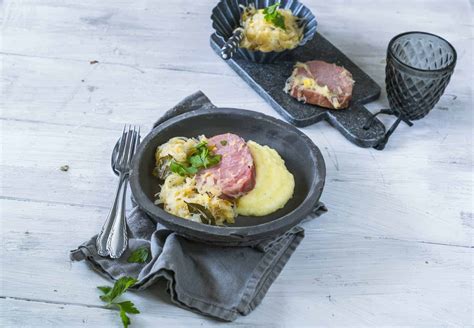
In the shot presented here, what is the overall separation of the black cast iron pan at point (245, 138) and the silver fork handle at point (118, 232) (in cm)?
8

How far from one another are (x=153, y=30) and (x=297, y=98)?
0.62m

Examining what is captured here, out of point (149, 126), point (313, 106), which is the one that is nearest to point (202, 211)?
point (149, 126)

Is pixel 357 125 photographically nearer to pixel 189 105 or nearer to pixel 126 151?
pixel 189 105

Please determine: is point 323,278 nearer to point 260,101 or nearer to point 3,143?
point 260,101

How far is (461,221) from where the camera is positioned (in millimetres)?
1735

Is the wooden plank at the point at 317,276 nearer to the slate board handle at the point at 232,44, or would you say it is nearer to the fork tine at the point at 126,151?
the fork tine at the point at 126,151

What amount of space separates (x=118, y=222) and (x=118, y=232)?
0.03 m

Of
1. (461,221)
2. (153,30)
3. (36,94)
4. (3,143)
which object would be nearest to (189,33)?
(153,30)

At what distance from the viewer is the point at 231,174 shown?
157 centimetres

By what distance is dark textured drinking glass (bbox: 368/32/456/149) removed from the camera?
1.90m

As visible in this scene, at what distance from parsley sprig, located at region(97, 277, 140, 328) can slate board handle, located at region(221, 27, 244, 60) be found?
0.85m

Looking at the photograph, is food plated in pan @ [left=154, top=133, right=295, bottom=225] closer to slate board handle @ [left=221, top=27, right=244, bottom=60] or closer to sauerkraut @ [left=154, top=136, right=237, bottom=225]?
sauerkraut @ [left=154, top=136, right=237, bottom=225]

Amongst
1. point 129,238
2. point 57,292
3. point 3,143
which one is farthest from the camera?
point 3,143

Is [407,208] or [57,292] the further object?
[407,208]
